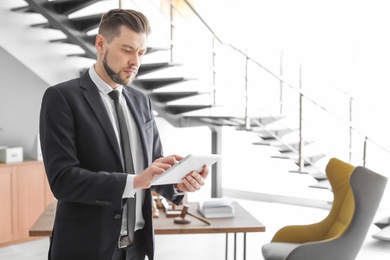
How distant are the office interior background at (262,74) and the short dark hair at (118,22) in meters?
3.23

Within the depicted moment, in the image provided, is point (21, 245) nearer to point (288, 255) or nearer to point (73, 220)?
point (288, 255)

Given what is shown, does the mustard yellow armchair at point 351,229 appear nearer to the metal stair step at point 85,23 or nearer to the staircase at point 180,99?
the staircase at point 180,99

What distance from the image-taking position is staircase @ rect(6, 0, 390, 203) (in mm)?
4543

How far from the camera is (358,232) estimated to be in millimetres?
2965

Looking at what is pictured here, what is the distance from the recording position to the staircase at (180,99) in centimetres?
454

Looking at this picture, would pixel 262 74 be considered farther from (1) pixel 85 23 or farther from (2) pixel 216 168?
(1) pixel 85 23

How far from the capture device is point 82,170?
1.47 m

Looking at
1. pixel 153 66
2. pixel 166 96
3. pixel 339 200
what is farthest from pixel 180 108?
pixel 339 200

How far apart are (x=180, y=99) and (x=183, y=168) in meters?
4.18

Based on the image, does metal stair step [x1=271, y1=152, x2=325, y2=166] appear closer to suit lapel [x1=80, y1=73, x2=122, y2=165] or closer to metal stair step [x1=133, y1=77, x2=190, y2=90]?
metal stair step [x1=133, y1=77, x2=190, y2=90]

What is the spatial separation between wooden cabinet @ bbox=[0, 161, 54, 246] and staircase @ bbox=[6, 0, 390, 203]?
1317mm

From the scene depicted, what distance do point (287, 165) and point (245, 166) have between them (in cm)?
72

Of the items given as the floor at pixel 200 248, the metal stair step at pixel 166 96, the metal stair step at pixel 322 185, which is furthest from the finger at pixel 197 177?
the metal stair step at pixel 322 185

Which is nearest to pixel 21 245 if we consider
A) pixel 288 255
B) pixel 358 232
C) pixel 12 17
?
pixel 12 17
